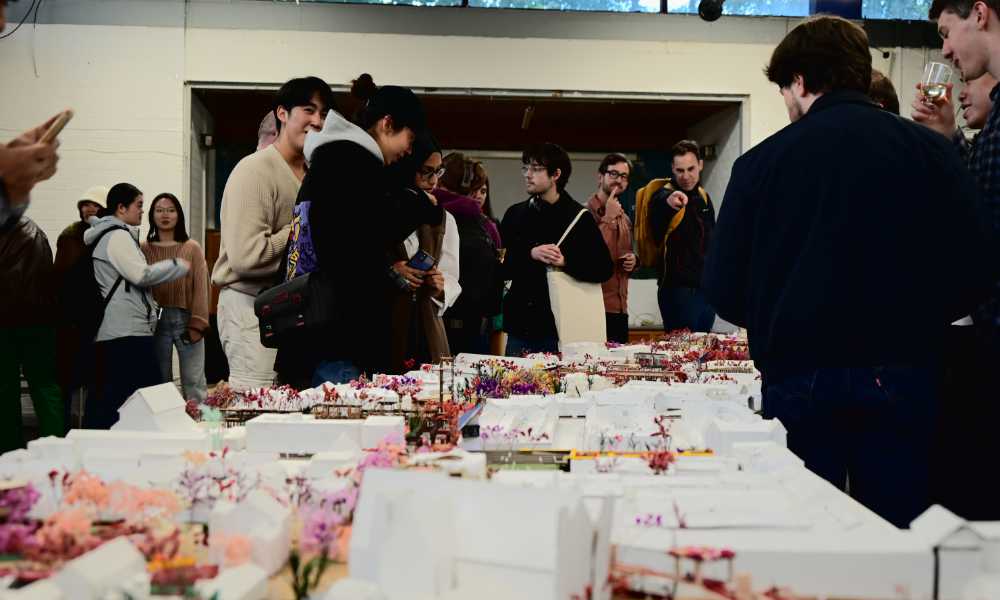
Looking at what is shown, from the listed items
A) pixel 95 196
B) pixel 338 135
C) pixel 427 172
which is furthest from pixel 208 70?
pixel 338 135

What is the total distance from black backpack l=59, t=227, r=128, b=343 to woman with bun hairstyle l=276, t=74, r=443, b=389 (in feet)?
6.07

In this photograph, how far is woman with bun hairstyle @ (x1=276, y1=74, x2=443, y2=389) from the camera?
272 centimetres

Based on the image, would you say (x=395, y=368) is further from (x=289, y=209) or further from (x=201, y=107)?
(x=201, y=107)

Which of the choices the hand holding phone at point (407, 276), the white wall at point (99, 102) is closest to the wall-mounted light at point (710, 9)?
the white wall at point (99, 102)

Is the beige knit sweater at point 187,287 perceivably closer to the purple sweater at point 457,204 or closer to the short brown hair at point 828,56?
the purple sweater at point 457,204

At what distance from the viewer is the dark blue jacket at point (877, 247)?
1.93 meters

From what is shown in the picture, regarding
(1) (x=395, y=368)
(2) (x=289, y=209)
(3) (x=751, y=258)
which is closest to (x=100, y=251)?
(2) (x=289, y=209)

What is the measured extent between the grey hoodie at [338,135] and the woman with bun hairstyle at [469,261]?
1707 mm

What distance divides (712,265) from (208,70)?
231 inches

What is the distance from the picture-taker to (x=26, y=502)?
1305mm

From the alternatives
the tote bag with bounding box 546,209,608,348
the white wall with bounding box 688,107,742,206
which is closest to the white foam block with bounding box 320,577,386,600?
the tote bag with bounding box 546,209,608,348

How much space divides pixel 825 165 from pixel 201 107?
21.6ft

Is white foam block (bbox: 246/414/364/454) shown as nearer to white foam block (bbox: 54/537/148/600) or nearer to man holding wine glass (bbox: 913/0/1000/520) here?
white foam block (bbox: 54/537/148/600)

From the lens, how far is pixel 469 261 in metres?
4.58
